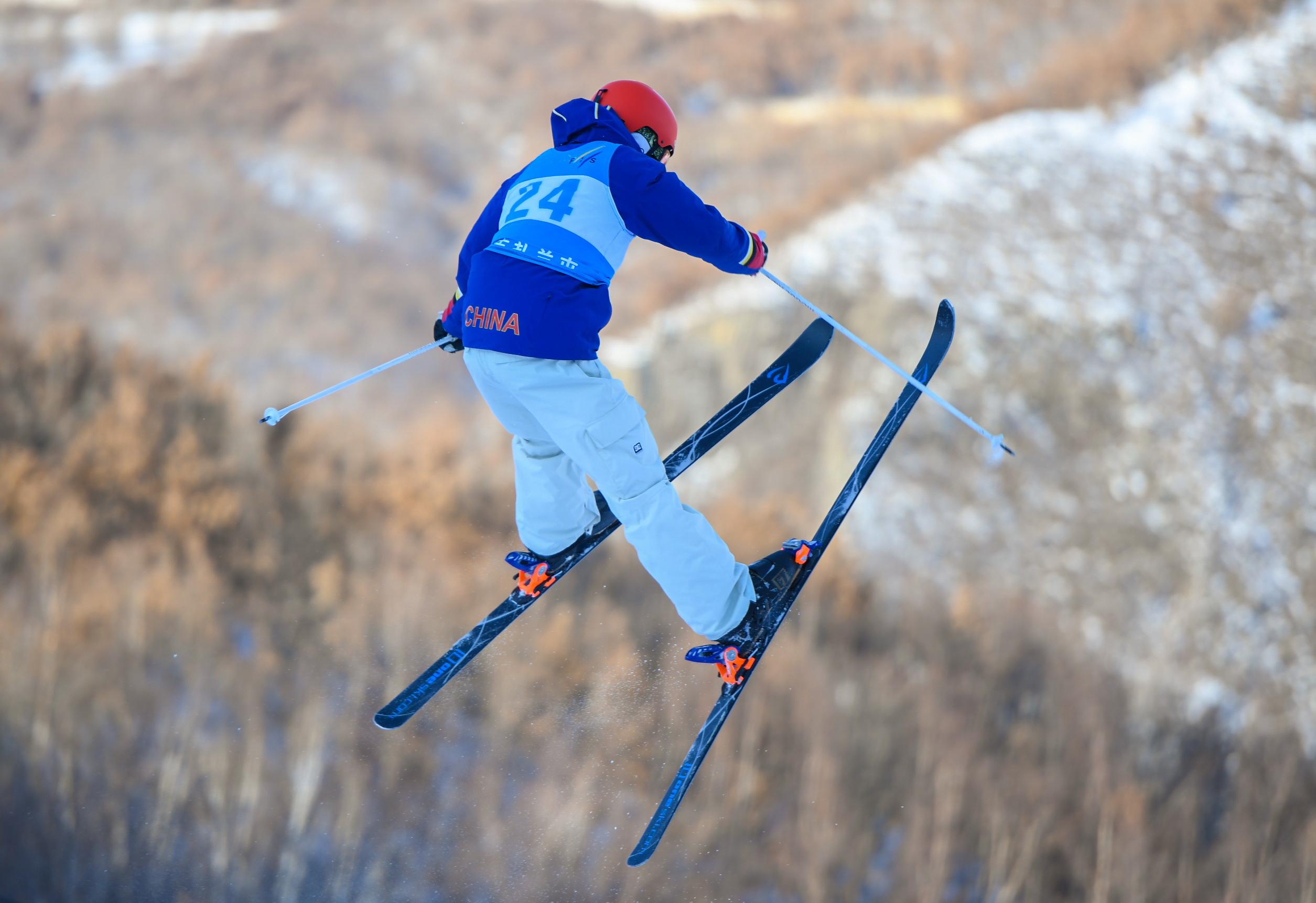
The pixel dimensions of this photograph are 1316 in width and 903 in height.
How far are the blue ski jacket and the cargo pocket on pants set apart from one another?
0.25m

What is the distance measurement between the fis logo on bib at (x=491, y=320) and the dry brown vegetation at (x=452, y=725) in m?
4.57

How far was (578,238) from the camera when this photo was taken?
10.2 ft

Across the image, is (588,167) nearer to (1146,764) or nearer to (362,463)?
(362,463)

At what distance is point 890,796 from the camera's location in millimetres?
10414

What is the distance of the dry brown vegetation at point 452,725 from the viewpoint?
8.15 metres

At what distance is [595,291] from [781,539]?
29.4 feet

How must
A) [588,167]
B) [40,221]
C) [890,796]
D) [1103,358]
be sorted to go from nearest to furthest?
[588,167]
[890,796]
[1103,358]
[40,221]

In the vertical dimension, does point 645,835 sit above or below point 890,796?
above

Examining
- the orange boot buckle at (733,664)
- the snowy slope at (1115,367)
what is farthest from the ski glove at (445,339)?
the snowy slope at (1115,367)

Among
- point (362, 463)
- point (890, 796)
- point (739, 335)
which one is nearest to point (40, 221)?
point (362, 463)

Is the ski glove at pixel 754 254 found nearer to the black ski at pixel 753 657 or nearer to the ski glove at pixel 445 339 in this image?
the black ski at pixel 753 657

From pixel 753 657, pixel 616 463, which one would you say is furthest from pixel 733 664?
pixel 616 463

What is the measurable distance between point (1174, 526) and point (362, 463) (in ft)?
36.4

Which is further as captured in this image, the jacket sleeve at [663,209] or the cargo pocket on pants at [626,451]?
the cargo pocket on pants at [626,451]
